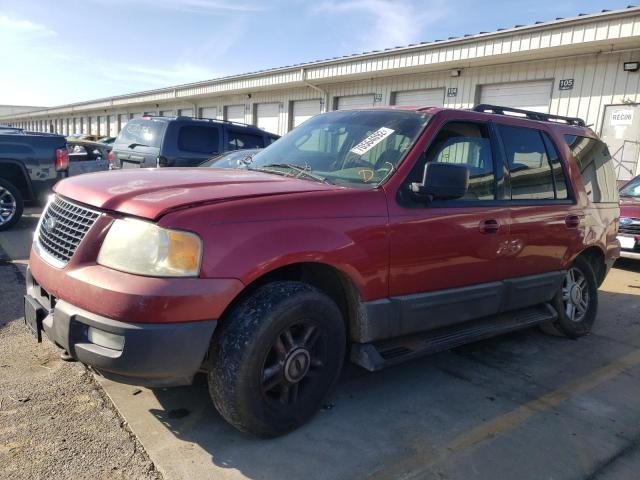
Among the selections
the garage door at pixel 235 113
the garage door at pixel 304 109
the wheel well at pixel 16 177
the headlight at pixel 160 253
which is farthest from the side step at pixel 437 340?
the garage door at pixel 235 113

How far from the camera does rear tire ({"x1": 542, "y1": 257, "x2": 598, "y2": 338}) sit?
183 inches

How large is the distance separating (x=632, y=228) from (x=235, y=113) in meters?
17.5

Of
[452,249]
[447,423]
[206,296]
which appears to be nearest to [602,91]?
[452,249]

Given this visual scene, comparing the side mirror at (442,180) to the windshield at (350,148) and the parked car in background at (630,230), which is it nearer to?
the windshield at (350,148)

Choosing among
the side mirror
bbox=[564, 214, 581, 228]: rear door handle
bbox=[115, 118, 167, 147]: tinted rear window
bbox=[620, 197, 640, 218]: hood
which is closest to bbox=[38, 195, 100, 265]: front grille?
the side mirror

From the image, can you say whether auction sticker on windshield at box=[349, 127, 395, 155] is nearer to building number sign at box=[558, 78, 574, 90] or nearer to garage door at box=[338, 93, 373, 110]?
building number sign at box=[558, 78, 574, 90]

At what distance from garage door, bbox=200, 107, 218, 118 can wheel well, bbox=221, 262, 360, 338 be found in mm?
21770

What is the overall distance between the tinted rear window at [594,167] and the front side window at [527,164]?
0.45 metres

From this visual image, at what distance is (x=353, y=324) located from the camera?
307cm

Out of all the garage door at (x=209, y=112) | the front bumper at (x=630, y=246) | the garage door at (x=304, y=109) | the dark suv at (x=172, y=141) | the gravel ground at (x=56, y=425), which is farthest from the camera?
the garage door at (x=209, y=112)

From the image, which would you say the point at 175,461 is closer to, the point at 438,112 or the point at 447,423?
the point at 447,423

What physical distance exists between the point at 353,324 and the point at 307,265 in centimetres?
47

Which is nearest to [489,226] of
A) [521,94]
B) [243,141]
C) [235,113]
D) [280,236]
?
[280,236]

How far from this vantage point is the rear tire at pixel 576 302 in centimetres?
465
